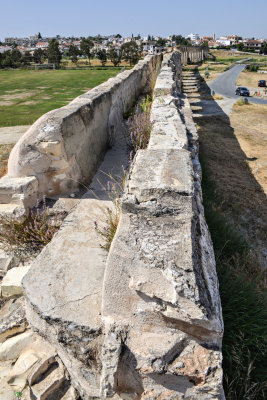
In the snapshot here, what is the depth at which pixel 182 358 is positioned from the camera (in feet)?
4.42

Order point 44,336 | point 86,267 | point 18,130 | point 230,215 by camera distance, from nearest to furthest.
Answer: point 44,336 < point 86,267 < point 230,215 < point 18,130

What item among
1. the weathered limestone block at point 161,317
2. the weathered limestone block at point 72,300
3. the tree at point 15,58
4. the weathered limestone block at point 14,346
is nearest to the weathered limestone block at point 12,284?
the weathered limestone block at point 72,300

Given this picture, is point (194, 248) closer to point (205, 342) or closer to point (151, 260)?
point (151, 260)

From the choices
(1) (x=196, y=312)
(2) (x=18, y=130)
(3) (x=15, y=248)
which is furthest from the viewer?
(2) (x=18, y=130)

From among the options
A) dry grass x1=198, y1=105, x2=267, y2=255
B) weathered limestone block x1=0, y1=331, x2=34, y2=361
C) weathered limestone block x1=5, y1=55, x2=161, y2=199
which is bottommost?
dry grass x1=198, y1=105, x2=267, y2=255

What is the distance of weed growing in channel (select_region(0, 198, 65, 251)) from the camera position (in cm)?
257

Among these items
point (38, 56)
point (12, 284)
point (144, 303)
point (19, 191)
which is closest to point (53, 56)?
point (38, 56)

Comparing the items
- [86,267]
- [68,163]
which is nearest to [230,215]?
[68,163]

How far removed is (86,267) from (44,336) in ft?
1.64

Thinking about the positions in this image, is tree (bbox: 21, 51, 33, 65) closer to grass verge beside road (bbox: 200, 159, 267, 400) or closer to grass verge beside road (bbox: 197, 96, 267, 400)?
grass verge beside road (bbox: 197, 96, 267, 400)

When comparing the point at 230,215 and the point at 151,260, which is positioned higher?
the point at 151,260

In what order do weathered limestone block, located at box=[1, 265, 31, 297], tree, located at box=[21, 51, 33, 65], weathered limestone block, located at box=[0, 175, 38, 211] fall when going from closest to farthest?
1. weathered limestone block, located at box=[1, 265, 31, 297]
2. weathered limestone block, located at box=[0, 175, 38, 211]
3. tree, located at box=[21, 51, 33, 65]

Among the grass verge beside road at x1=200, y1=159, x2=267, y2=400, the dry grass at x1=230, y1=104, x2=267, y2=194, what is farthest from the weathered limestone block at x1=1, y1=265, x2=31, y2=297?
the dry grass at x1=230, y1=104, x2=267, y2=194

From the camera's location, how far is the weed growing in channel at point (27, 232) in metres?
2.57
